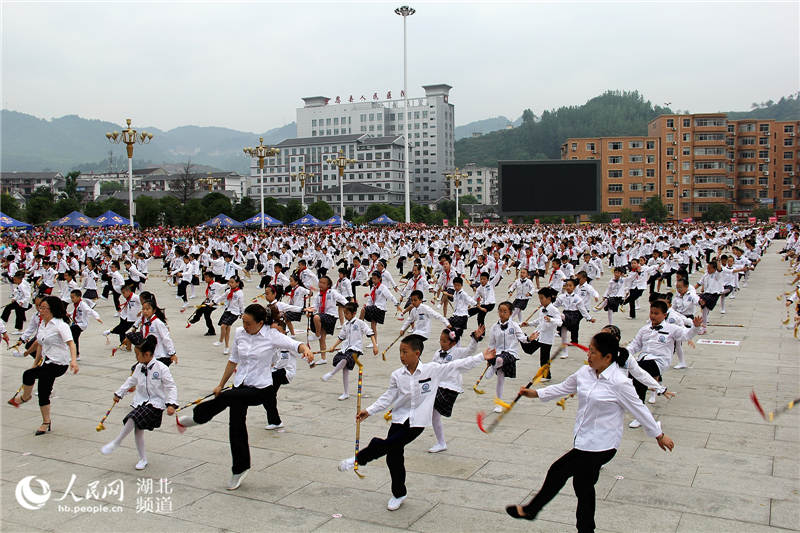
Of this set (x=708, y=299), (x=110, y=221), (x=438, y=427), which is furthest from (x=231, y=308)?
(x=110, y=221)

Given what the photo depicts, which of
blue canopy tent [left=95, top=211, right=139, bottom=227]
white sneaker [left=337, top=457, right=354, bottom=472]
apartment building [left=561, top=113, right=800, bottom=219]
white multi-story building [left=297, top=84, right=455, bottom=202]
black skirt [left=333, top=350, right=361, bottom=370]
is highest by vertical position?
white multi-story building [left=297, top=84, right=455, bottom=202]

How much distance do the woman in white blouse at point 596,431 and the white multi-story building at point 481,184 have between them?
127m

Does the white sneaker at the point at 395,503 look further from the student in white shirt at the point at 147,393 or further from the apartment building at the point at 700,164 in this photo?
the apartment building at the point at 700,164

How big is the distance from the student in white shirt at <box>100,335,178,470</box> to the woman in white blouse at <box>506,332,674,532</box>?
3532 millimetres

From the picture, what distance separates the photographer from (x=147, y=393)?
254 inches

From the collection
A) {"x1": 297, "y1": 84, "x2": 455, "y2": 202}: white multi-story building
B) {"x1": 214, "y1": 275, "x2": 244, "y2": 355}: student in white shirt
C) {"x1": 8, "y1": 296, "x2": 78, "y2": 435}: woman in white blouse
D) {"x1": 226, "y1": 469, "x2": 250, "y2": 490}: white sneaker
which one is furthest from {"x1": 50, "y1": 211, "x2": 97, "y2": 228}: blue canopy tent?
{"x1": 297, "y1": 84, "x2": 455, "y2": 202}: white multi-story building

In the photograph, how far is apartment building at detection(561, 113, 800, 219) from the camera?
77062 mm

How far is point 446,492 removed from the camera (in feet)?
19.6

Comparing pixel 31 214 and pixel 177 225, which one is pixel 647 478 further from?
pixel 31 214

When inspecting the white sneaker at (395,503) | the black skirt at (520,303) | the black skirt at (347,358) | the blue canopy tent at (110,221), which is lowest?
the white sneaker at (395,503)

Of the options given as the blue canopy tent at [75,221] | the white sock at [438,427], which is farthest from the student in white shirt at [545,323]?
the blue canopy tent at [75,221]

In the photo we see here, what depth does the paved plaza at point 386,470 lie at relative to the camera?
5418mm

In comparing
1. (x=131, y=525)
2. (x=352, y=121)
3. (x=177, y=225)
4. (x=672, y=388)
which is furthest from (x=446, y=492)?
(x=352, y=121)

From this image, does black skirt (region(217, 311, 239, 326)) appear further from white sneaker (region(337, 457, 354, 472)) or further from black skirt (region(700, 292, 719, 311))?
black skirt (region(700, 292, 719, 311))
